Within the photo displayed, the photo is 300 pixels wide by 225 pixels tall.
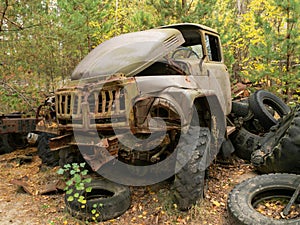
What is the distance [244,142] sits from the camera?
208 inches

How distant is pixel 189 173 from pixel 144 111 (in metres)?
0.85

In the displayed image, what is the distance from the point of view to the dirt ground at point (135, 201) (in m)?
3.34

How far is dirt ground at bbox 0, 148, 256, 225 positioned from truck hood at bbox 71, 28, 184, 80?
5.38ft

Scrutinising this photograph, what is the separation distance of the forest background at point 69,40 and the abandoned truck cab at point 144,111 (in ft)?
7.92

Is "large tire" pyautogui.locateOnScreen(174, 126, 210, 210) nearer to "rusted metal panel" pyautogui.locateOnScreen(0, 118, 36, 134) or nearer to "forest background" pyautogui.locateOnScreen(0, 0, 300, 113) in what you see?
"forest background" pyautogui.locateOnScreen(0, 0, 300, 113)

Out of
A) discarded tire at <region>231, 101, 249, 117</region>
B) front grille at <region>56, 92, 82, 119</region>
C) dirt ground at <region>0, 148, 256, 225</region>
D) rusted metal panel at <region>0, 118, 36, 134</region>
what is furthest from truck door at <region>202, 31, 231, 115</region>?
rusted metal panel at <region>0, 118, 36, 134</region>

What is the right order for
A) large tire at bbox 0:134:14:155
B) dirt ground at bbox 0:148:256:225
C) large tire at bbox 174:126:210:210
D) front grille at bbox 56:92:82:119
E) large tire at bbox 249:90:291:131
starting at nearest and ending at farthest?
large tire at bbox 174:126:210:210 → dirt ground at bbox 0:148:256:225 → front grille at bbox 56:92:82:119 → large tire at bbox 249:90:291:131 → large tire at bbox 0:134:14:155

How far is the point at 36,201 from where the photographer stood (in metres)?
3.99

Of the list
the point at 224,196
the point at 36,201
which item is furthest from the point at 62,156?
the point at 224,196

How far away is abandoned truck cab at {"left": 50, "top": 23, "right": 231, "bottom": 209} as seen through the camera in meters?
3.30

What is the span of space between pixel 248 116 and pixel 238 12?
410 inches

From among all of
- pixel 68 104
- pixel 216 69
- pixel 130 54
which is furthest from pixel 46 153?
pixel 216 69

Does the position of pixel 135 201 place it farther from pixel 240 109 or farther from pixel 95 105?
pixel 240 109

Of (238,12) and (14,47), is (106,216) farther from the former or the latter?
(238,12)
